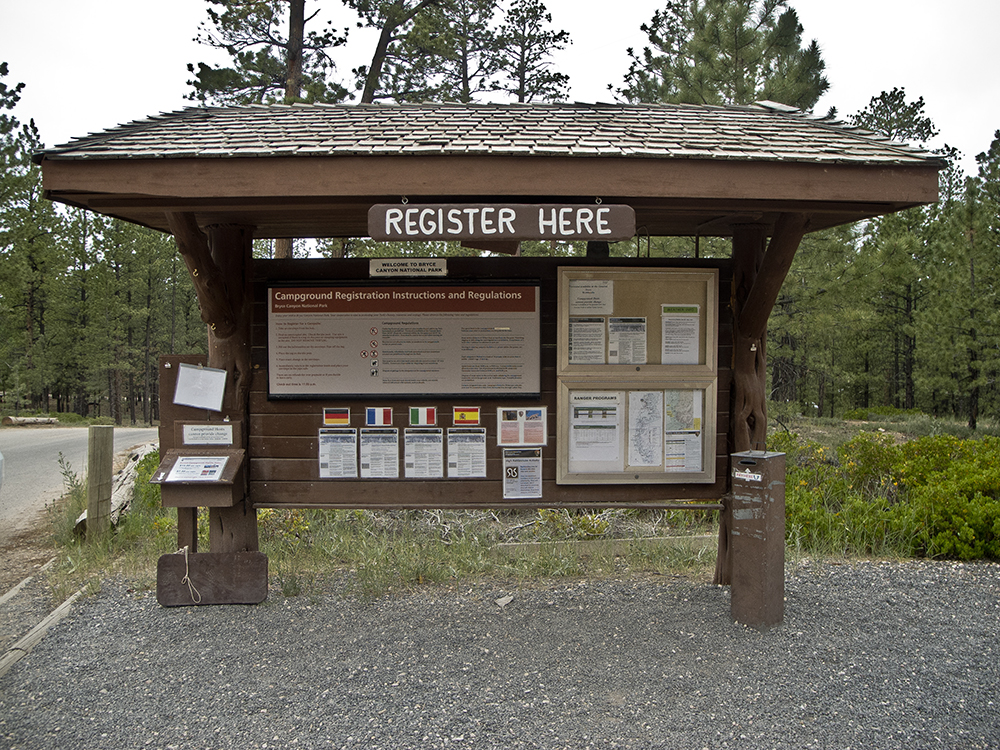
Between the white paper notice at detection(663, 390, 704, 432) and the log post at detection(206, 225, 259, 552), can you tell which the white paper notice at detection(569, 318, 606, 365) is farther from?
the log post at detection(206, 225, 259, 552)

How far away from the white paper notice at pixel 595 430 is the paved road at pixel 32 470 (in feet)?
20.6

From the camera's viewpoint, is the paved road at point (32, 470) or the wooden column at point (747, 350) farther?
the paved road at point (32, 470)

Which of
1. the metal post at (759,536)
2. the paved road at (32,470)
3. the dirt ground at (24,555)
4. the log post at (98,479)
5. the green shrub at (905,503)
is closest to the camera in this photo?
the metal post at (759,536)

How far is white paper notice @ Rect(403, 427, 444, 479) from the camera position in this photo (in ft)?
15.4

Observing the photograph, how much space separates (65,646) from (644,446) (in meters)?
3.84

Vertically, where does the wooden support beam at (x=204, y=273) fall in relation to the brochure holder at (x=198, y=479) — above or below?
above

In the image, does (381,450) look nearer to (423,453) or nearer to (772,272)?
(423,453)

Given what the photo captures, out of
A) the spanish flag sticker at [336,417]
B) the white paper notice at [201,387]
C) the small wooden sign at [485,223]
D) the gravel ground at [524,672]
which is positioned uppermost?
the small wooden sign at [485,223]

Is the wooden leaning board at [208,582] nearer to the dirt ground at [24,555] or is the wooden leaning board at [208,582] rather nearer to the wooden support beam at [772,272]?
the dirt ground at [24,555]

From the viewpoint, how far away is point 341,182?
369 cm

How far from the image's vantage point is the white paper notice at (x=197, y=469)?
444 centimetres

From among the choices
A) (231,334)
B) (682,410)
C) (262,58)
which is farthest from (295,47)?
(682,410)

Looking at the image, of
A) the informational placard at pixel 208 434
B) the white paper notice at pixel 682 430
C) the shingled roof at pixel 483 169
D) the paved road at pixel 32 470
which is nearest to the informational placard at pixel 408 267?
the shingled roof at pixel 483 169

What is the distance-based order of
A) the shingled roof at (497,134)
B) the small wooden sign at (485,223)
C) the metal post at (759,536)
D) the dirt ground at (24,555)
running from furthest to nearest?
the dirt ground at (24,555), the metal post at (759,536), the shingled roof at (497,134), the small wooden sign at (485,223)
